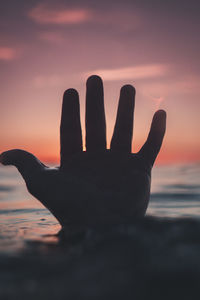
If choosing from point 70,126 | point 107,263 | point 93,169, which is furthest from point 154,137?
point 107,263

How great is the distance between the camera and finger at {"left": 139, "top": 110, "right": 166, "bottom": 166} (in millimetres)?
2367

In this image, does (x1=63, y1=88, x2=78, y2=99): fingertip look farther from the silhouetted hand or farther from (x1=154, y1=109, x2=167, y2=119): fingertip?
(x1=154, y1=109, x2=167, y2=119): fingertip

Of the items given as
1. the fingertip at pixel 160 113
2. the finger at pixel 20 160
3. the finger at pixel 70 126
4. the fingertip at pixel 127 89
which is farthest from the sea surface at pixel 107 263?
the fingertip at pixel 127 89

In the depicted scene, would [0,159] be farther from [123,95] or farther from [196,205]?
[196,205]

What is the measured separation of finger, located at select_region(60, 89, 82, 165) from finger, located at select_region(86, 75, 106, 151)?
0.08m

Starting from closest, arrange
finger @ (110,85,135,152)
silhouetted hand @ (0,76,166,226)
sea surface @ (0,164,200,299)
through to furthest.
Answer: sea surface @ (0,164,200,299) < silhouetted hand @ (0,76,166,226) < finger @ (110,85,135,152)

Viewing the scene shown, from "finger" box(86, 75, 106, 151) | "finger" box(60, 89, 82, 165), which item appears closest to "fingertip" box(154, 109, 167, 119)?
"finger" box(86, 75, 106, 151)

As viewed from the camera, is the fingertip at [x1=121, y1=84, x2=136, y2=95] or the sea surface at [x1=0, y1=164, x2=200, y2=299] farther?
the fingertip at [x1=121, y1=84, x2=136, y2=95]

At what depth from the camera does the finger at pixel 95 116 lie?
220 centimetres

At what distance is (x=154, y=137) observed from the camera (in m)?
2.37

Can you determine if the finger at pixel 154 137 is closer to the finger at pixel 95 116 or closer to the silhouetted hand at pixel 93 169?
the silhouetted hand at pixel 93 169

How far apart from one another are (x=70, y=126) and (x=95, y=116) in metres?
0.20

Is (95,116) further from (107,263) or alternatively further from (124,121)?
(107,263)

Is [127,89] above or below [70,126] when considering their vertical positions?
above
